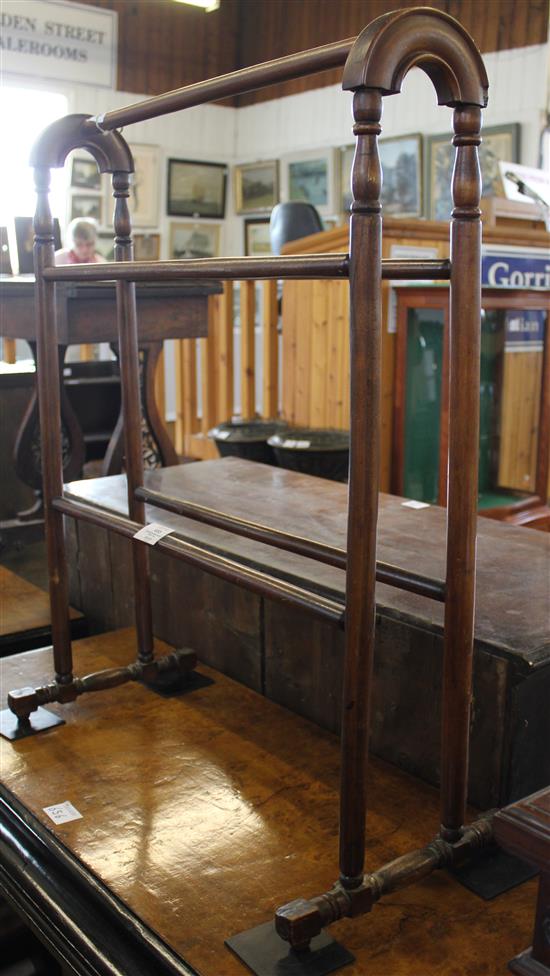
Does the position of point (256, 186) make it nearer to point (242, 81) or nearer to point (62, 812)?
point (242, 81)

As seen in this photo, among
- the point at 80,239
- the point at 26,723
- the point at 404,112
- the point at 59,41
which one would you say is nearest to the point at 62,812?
the point at 26,723

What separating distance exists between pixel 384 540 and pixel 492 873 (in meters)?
0.71

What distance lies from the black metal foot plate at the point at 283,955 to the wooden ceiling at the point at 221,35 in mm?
6972

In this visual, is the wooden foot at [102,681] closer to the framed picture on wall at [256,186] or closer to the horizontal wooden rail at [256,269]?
the horizontal wooden rail at [256,269]

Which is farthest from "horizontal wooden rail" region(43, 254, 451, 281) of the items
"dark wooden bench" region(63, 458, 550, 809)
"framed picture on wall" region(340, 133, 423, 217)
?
"framed picture on wall" region(340, 133, 423, 217)

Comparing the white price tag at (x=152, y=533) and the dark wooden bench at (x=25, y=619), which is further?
the dark wooden bench at (x=25, y=619)

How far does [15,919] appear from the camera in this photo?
1687mm

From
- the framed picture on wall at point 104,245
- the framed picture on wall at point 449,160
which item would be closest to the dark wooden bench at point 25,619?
the framed picture on wall at point 449,160

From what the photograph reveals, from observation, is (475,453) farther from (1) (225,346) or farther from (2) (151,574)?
(1) (225,346)

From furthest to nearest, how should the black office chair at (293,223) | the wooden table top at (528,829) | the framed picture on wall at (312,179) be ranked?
the framed picture on wall at (312,179)
the black office chair at (293,223)
the wooden table top at (528,829)

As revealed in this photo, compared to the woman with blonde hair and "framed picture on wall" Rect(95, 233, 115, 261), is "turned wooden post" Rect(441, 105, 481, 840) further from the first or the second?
"framed picture on wall" Rect(95, 233, 115, 261)

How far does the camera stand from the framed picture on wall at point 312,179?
8031mm

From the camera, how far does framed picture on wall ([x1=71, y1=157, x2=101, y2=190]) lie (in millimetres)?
8094

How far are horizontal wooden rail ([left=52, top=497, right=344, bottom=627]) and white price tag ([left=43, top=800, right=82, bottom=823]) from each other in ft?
1.32
